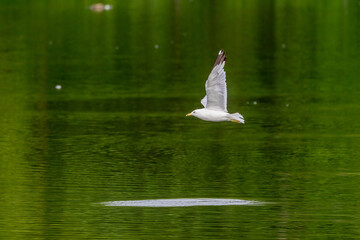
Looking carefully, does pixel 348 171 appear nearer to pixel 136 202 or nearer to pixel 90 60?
pixel 136 202

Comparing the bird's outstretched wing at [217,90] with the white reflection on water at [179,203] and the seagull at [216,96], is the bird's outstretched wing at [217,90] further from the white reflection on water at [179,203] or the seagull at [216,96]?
the white reflection on water at [179,203]

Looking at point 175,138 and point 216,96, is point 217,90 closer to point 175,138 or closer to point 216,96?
point 216,96

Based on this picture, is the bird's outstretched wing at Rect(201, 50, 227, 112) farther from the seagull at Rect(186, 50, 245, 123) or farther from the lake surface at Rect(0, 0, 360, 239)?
the lake surface at Rect(0, 0, 360, 239)

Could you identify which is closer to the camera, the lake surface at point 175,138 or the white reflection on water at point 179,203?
the lake surface at point 175,138

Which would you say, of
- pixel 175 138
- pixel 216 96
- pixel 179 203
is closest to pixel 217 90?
pixel 216 96

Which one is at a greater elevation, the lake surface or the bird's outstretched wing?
the bird's outstretched wing

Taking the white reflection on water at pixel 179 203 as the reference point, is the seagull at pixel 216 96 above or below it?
above

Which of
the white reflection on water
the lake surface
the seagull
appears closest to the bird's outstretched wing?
the seagull

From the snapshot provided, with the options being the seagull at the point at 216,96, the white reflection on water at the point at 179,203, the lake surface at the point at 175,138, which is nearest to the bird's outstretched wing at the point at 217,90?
the seagull at the point at 216,96

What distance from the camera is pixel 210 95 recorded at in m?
20.0

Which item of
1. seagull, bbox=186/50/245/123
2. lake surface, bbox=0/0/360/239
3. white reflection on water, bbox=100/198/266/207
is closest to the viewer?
lake surface, bbox=0/0/360/239

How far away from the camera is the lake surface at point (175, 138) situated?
62.2 feet

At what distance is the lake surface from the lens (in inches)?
746

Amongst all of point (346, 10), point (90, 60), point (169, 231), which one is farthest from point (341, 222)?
point (346, 10)
